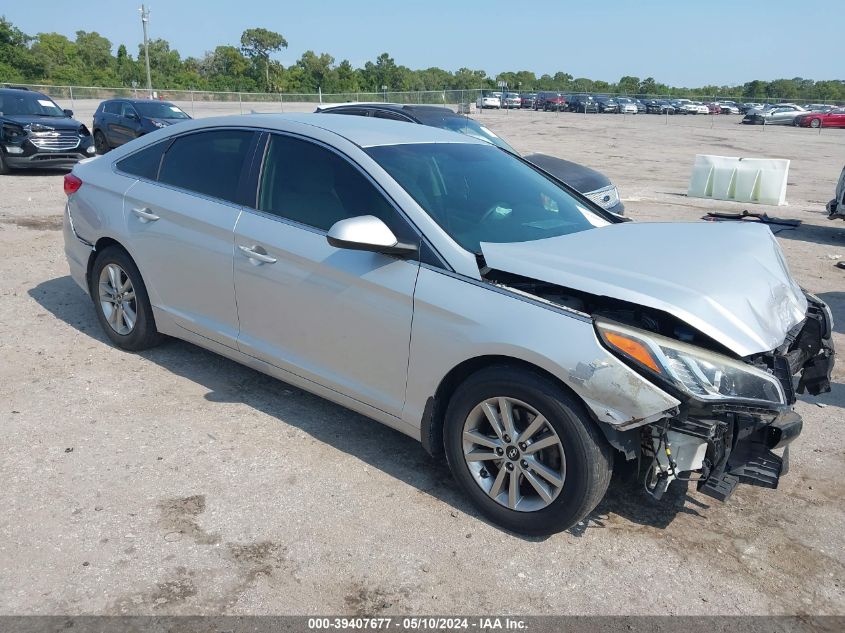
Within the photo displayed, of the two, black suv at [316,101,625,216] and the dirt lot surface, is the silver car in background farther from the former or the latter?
black suv at [316,101,625,216]

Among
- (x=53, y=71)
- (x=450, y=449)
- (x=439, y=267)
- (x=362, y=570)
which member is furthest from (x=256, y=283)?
(x=53, y=71)

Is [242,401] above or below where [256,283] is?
below

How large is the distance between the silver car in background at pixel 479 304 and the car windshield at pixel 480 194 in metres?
0.02

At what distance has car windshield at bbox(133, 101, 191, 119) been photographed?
17453 mm

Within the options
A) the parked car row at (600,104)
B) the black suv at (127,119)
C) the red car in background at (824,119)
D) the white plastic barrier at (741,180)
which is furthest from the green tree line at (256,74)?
the white plastic barrier at (741,180)

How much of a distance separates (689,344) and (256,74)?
9588cm

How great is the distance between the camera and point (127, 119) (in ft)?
57.3

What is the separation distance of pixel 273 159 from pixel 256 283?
29.1 inches

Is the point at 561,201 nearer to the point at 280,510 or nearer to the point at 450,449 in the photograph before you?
the point at 450,449

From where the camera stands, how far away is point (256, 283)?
4109mm

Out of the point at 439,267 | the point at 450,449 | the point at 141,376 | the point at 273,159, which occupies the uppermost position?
the point at 273,159

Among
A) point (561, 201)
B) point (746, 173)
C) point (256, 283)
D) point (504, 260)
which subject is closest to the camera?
point (504, 260)

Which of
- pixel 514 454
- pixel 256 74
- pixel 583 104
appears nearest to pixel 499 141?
pixel 514 454

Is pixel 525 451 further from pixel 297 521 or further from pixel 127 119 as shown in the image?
pixel 127 119
